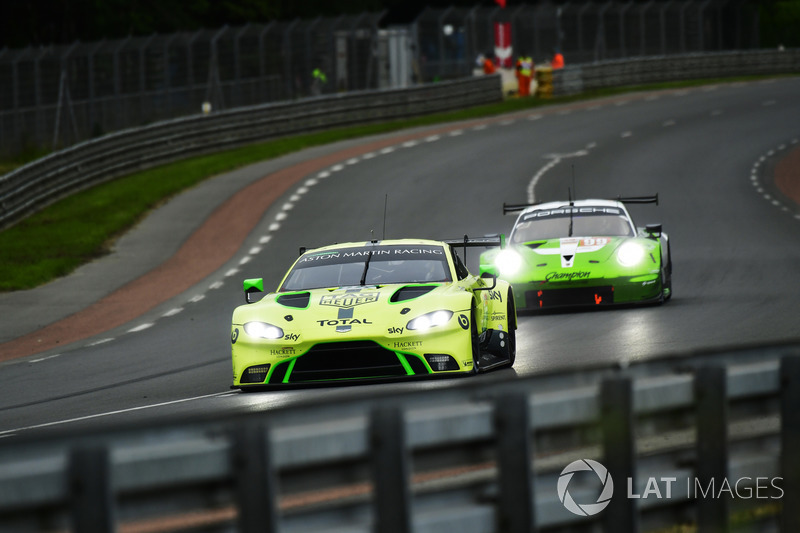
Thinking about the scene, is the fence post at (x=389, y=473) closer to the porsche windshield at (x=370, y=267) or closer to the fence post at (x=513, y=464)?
the fence post at (x=513, y=464)

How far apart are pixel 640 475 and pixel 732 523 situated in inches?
17.6

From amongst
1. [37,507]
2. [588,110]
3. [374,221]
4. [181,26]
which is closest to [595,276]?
[374,221]

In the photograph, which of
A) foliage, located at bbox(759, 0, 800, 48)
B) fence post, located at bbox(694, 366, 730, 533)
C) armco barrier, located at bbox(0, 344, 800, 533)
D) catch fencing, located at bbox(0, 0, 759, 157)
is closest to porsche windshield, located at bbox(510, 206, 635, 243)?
armco barrier, located at bbox(0, 344, 800, 533)

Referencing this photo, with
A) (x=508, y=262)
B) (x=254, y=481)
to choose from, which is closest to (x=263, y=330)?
(x=508, y=262)

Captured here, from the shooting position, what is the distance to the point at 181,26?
6962cm

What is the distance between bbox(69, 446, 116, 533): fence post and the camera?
12.0ft

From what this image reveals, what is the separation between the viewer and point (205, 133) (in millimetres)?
37562

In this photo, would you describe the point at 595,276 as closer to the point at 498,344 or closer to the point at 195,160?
the point at 498,344

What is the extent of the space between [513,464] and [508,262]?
1202 cm

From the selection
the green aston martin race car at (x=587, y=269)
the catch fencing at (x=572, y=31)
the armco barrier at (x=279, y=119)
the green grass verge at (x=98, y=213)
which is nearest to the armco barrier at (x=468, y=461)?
the green aston martin race car at (x=587, y=269)

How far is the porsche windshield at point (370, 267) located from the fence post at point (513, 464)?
290 inches

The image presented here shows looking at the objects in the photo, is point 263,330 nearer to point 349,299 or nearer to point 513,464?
point 349,299

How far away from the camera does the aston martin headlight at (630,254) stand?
16000 millimetres

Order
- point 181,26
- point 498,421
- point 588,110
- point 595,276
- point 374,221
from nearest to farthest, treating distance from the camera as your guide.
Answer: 1. point 498,421
2. point 595,276
3. point 374,221
4. point 588,110
5. point 181,26
